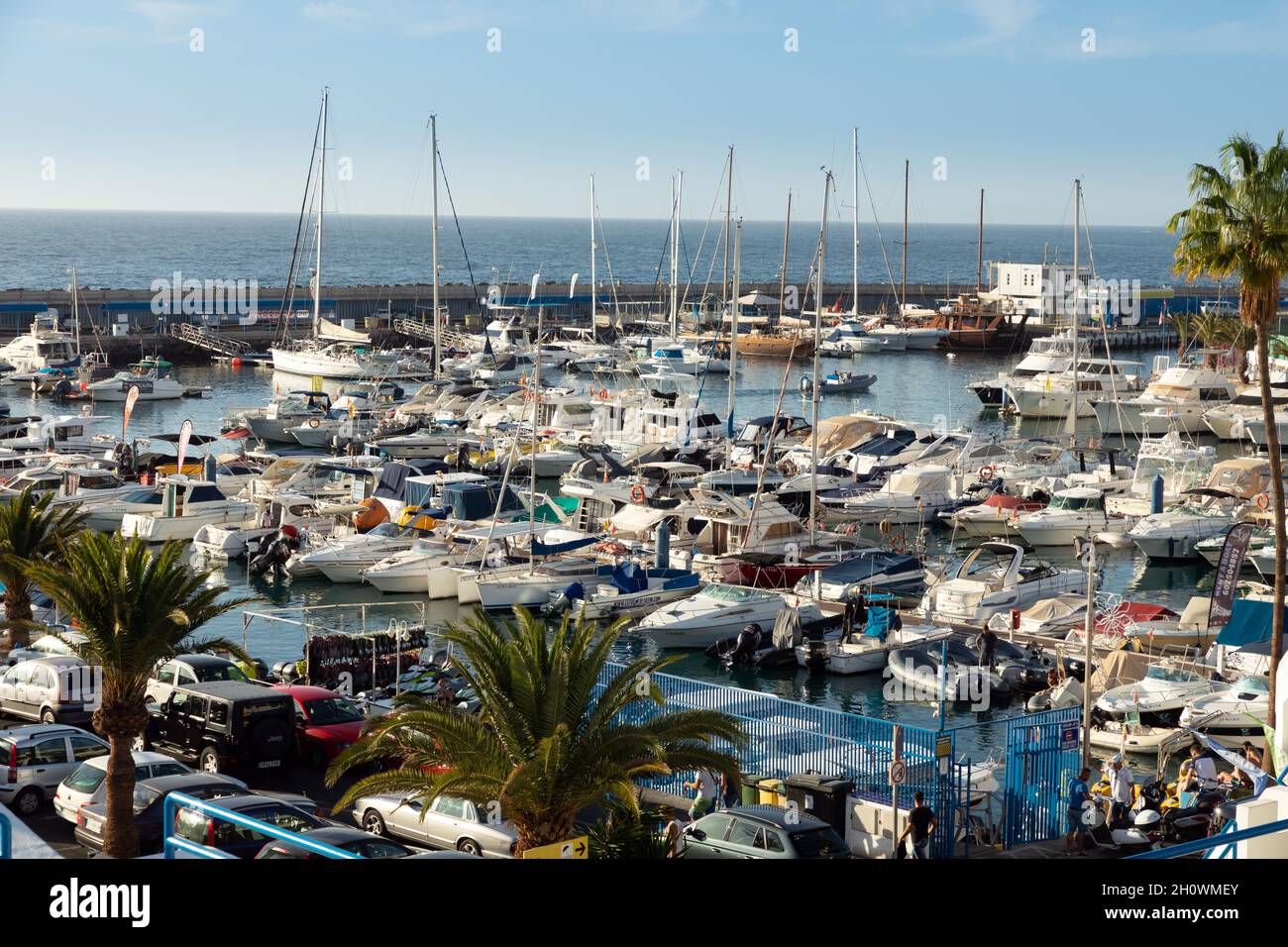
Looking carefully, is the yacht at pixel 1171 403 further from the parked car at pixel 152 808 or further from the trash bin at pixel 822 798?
the parked car at pixel 152 808

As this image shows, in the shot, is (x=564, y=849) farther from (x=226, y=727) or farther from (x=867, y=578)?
(x=867, y=578)

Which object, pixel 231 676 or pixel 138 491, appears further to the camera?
pixel 138 491

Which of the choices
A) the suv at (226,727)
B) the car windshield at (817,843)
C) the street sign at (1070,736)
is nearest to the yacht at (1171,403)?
the street sign at (1070,736)

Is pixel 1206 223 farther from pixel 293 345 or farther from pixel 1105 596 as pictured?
pixel 293 345

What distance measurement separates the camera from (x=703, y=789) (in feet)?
73.0

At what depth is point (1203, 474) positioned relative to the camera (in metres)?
53.2

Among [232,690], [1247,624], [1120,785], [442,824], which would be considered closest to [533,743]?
[442,824]

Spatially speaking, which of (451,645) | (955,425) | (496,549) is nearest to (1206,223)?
(451,645)

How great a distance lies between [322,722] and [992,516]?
29850 millimetres

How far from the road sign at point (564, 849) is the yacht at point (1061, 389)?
2566 inches

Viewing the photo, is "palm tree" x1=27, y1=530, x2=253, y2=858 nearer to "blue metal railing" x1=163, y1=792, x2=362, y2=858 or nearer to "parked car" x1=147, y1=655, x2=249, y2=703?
"parked car" x1=147, y1=655, x2=249, y2=703

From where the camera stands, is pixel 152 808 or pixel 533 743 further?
pixel 152 808

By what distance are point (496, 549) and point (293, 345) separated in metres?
59.4

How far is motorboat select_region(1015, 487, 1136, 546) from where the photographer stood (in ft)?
159
